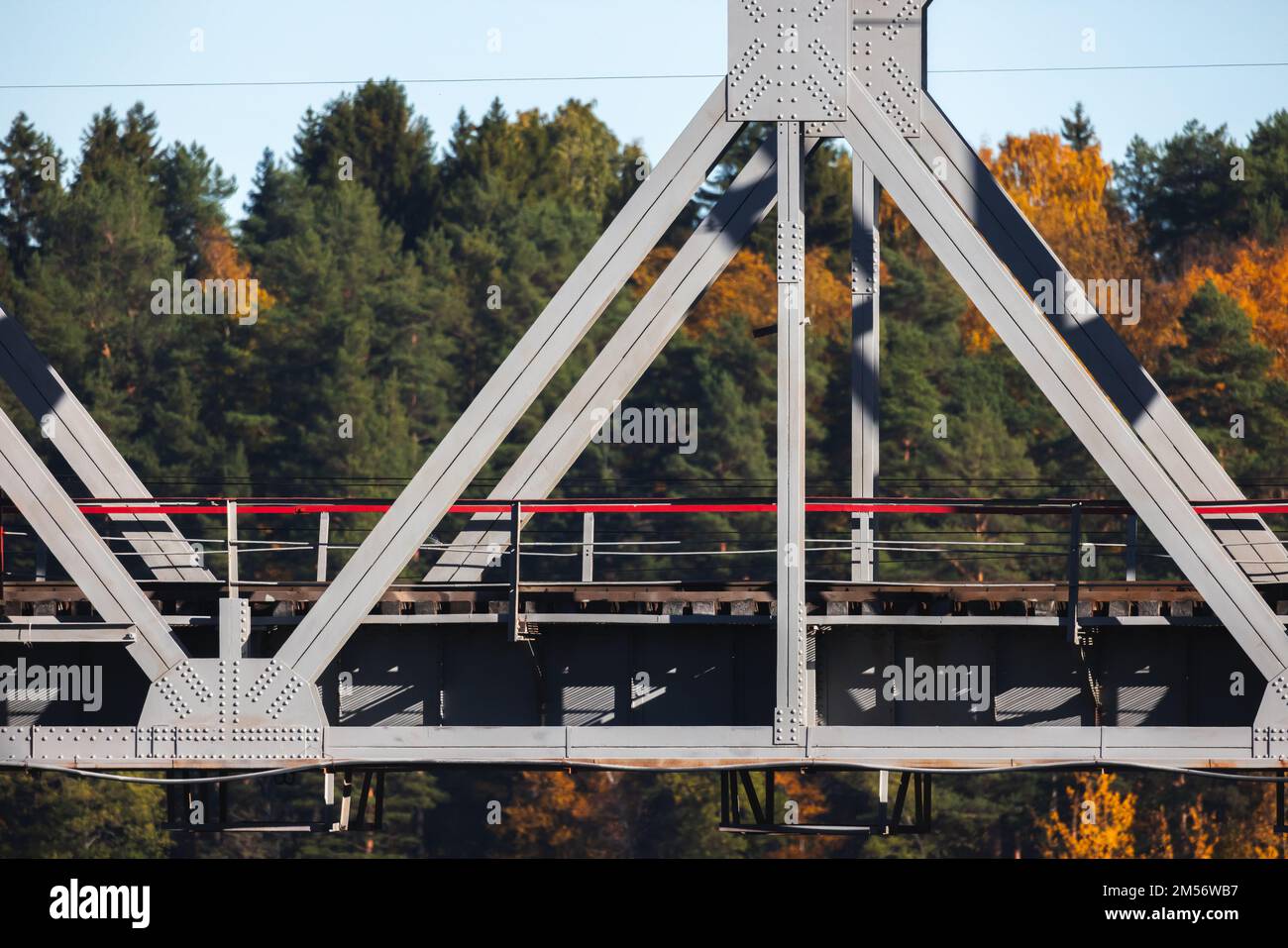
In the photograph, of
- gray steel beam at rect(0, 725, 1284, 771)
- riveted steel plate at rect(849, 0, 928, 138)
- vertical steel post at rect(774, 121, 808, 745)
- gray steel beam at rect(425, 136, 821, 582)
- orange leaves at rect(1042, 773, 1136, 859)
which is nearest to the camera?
vertical steel post at rect(774, 121, 808, 745)

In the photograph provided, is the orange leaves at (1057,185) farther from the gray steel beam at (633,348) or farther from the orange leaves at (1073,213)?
the gray steel beam at (633,348)

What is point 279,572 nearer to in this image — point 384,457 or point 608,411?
point 384,457

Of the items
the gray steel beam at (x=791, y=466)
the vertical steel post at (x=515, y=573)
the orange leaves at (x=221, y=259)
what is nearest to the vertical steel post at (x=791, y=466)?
the gray steel beam at (x=791, y=466)

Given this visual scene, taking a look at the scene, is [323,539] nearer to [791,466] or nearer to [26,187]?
[791,466]

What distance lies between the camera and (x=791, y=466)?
63.5 ft

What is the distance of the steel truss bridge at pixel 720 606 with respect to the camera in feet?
63.6

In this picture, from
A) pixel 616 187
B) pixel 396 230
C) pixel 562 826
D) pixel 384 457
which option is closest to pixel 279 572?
pixel 384 457

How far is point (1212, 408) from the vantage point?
62188 mm

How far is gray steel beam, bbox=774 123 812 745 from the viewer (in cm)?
1922

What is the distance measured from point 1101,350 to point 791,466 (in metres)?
3.56

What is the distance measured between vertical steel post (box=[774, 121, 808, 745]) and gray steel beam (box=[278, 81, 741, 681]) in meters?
0.82

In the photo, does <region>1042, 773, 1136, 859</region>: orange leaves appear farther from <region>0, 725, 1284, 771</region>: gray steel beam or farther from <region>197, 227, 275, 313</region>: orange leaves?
<region>0, 725, 1284, 771</region>: gray steel beam

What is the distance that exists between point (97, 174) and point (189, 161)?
14.7ft

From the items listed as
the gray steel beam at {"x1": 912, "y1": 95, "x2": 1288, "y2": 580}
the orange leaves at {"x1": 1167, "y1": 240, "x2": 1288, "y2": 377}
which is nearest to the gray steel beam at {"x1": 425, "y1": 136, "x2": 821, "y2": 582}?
the gray steel beam at {"x1": 912, "y1": 95, "x2": 1288, "y2": 580}
